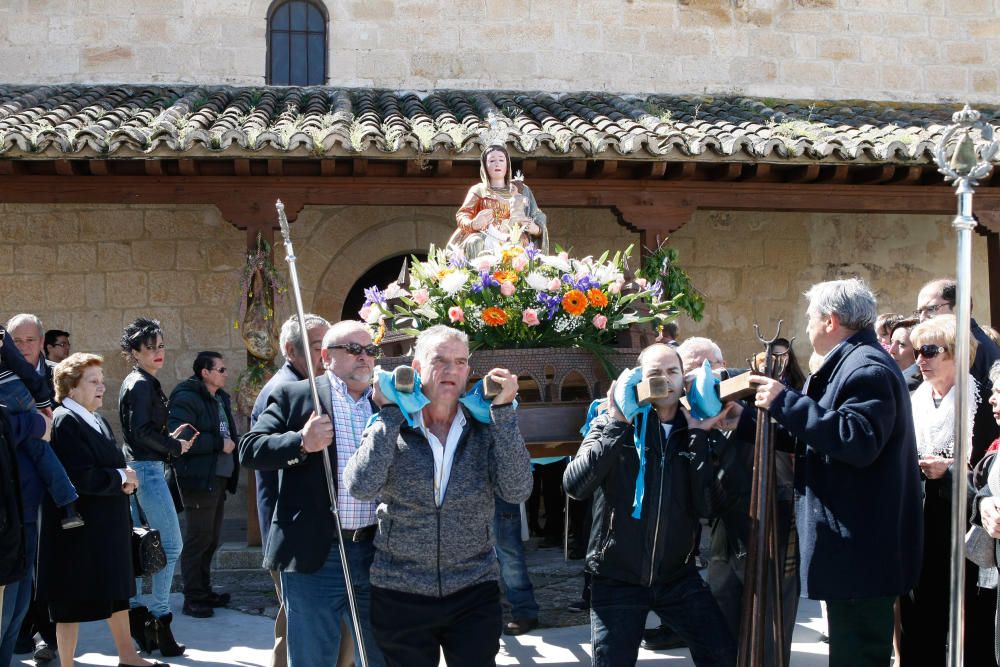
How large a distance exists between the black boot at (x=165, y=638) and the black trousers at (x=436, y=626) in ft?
9.03

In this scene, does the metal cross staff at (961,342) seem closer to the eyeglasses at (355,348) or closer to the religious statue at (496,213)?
the eyeglasses at (355,348)

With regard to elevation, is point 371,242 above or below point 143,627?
above

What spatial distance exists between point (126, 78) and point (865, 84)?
8901 millimetres

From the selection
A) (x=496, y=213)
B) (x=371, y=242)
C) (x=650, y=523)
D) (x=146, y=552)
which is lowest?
(x=146, y=552)

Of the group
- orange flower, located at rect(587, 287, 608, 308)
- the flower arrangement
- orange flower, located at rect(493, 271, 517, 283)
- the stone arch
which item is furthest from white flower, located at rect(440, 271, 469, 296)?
the stone arch

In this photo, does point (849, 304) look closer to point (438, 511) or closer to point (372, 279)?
point (438, 511)

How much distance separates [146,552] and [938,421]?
4.01 meters

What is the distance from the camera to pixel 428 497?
394 cm

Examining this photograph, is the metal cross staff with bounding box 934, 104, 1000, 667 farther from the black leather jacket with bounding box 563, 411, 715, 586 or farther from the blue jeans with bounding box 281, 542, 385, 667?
the blue jeans with bounding box 281, 542, 385, 667

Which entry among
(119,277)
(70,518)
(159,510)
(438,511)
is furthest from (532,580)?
(119,277)

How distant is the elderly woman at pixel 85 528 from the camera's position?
548cm

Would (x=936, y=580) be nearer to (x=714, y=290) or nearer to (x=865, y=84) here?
(x=714, y=290)

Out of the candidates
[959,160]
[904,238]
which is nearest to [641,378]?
[959,160]

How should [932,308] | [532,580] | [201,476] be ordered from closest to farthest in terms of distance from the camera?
1. [932,308]
2. [201,476]
3. [532,580]
